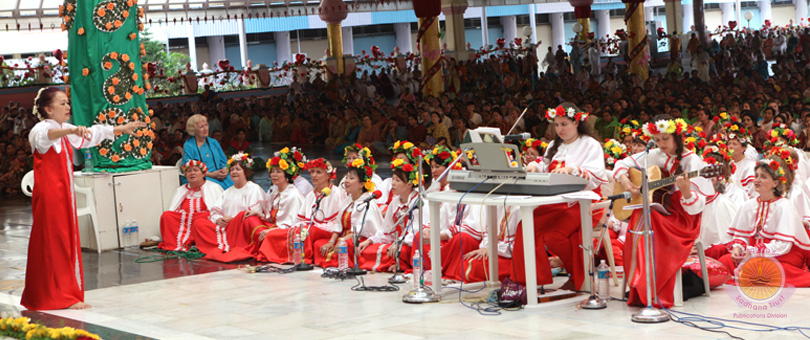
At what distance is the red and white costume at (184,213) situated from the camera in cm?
962

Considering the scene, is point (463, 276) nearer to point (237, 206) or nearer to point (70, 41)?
point (237, 206)

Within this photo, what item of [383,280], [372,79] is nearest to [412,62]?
[372,79]

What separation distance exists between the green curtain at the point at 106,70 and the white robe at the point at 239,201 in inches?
43.8

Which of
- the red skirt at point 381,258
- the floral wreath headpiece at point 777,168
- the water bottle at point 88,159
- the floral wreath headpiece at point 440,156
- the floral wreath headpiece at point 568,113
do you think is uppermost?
the floral wreath headpiece at point 568,113

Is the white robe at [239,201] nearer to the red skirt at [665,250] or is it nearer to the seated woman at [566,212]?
the seated woman at [566,212]

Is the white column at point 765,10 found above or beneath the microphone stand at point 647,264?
above

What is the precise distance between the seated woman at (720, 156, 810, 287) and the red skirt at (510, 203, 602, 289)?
3.46 feet

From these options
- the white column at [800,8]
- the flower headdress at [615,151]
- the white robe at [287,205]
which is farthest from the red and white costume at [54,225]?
the white column at [800,8]

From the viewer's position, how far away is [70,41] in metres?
9.87

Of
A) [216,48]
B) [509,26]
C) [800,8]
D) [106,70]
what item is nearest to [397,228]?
[106,70]

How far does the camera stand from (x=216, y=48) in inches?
1548

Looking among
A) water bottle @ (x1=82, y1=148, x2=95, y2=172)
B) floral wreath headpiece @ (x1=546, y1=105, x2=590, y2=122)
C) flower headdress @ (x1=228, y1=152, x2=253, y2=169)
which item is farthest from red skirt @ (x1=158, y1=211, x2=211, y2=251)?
floral wreath headpiece @ (x1=546, y1=105, x2=590, y2=122)

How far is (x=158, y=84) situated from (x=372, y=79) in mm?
4892

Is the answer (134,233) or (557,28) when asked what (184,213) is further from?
(557,28)
